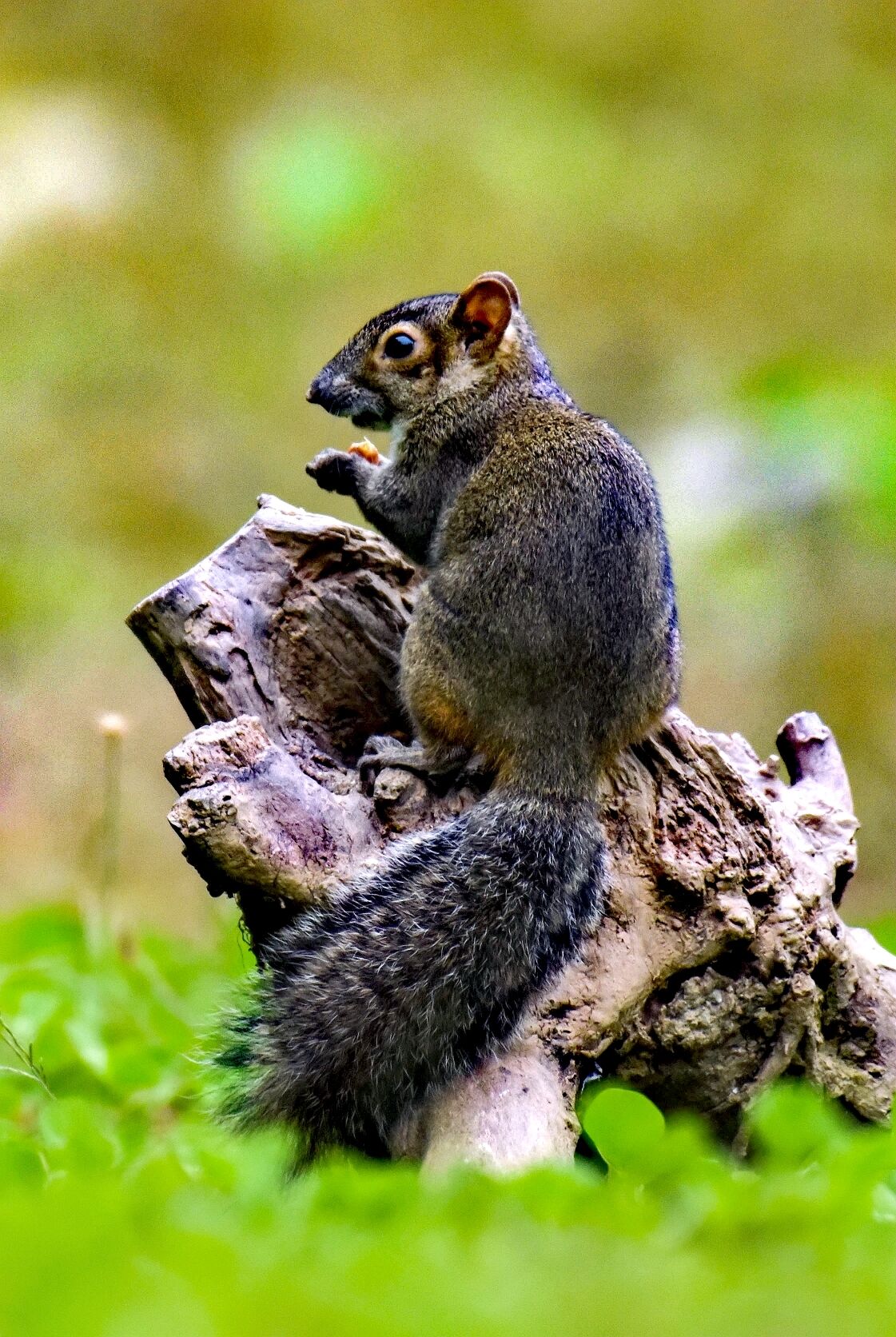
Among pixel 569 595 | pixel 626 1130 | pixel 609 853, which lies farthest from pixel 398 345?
pixel 626 1130

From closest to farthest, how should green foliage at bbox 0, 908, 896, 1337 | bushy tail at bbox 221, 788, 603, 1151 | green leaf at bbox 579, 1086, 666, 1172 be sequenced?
1. green foliage at bbox 0, 908, 896, 1337
2. green leaf at bbox 579, 1086, 666, 1172
3. bushy tail at bbox 221, 788, 603, 1151

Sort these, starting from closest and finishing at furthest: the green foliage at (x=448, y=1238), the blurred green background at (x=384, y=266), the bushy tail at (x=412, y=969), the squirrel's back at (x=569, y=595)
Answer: the green foliage at (x=448, y=1238) < the bushy tail at (x=412, y=969) < the squirrel's back at (x=569, y=595) < the blurred green background at (x=384, y=266)

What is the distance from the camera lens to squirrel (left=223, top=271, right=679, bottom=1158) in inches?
59.7

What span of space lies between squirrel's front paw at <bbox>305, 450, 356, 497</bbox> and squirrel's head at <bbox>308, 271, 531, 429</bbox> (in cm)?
7

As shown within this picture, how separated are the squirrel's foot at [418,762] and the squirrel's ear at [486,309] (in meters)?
0.72

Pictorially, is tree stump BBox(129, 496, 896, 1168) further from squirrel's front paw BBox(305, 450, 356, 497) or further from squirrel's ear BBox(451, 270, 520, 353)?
squirrel's ear BBox(451, 270, 520, 353)

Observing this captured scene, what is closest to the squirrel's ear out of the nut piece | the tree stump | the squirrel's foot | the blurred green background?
the nut piece

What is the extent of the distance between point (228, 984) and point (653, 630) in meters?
0.71

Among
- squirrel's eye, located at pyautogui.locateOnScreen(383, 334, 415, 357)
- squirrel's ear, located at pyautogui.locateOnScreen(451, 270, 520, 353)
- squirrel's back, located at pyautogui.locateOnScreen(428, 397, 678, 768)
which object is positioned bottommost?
squirrel's back, located at pyautogui.locateOnScreen(428, 397, 678, 768)

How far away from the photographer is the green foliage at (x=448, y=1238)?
2.21 ft

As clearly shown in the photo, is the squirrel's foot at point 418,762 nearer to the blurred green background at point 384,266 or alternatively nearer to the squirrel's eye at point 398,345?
the squirrel's eye at point 398,345

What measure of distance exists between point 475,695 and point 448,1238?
999 millimetres

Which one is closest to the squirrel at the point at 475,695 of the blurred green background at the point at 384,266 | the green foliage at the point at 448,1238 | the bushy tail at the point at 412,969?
the bushy tail at the point at 412,969

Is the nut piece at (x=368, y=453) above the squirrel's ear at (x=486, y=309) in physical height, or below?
below
